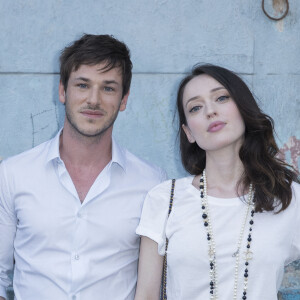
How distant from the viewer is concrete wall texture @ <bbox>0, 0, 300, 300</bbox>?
13.5ft

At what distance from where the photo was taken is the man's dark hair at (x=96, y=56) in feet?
9.31

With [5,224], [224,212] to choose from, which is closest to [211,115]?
[224,212]

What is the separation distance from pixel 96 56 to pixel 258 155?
3.62ft

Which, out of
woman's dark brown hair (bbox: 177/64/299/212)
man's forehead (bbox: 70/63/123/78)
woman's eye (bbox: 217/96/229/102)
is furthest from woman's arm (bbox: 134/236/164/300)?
man's forehead (bbox: 70/63/123/78)

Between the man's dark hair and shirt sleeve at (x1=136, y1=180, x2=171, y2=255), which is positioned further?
the man's dark hair

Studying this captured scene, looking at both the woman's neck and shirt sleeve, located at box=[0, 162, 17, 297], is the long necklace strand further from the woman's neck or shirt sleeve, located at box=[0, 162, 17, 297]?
shirt sleeve, located at box=[0, 162, 17, 297]

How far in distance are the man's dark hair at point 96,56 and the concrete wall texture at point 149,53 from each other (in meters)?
1.14

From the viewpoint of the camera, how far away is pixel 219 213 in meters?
2.43

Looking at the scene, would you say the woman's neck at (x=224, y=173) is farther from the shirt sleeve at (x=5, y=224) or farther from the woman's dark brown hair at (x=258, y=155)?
the shirt sleeve at (x=5, y=224)

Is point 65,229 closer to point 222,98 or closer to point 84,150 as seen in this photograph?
point 84,150

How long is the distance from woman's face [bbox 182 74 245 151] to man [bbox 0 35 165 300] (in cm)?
47

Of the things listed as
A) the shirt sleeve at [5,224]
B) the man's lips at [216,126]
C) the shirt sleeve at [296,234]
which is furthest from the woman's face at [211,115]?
the shirt sleeve at [5,224]

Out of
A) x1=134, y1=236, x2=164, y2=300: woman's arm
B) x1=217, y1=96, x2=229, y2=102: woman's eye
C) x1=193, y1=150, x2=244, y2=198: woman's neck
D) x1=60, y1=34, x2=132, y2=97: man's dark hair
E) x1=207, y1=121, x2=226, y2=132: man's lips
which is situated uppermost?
x1=60, y1=34, x2=132, y2=97: man's dark hair

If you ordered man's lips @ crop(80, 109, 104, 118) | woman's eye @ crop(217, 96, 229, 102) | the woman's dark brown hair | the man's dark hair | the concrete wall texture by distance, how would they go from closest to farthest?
the woman's dark brown hair
woman's eye @ crop(217, 96, 229, 102)
man's lips @ crop(80, 109, 104, 118)
the man's dark hair
the concrete wall texture
